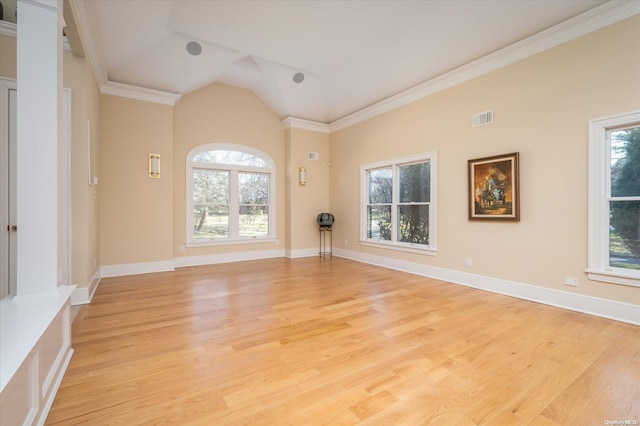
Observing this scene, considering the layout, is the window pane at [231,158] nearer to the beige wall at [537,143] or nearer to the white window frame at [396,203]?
the white window frame at [396,203]

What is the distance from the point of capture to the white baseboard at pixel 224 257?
19.3 ft

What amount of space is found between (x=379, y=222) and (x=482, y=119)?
2.70 meters

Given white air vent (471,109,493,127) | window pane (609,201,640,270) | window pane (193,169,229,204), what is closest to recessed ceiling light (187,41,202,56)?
window pane (193,169,229,204)

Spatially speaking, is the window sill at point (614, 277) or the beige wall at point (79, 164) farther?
the beige wall at point (79, 164)

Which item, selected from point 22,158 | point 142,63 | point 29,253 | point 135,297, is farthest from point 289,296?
point 142,63

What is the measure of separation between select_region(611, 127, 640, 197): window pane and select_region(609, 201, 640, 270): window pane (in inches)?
5.3

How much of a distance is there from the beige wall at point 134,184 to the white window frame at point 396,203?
378cm

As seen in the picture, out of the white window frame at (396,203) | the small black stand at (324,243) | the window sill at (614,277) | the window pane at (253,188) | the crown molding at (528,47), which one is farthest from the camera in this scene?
the small black stand at (324,243)

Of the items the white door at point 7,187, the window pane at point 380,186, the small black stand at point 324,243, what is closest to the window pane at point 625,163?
the window pane at point 380,186

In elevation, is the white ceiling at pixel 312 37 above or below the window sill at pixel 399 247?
above

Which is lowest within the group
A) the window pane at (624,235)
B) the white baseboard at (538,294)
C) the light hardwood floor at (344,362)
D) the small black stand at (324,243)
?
the light hardwood floor at (344,362)

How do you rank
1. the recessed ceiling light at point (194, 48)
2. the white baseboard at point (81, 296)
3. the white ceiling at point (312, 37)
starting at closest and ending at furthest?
the white baseboard at point (81, 296) → the white ceiling at point (312, 37) → the recessed ceiling light at point (194, 48)

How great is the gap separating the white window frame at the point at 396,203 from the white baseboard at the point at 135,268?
384 centimetres

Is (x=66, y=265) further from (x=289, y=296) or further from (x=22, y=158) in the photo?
(x=289, y=296)
